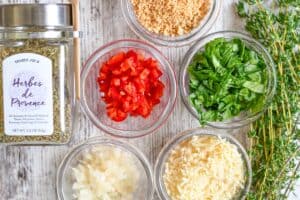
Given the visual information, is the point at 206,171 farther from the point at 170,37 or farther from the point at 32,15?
the point at 32,15

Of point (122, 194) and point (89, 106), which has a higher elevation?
point (89, 106)

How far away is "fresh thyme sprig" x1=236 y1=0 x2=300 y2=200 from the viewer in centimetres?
169

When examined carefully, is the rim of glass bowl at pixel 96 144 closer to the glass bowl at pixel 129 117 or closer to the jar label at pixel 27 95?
the glass bowl at pixel 129 117

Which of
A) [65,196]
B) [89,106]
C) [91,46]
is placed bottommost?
[65,196]

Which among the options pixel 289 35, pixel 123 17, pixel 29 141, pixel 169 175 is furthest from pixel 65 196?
pixel 289 35

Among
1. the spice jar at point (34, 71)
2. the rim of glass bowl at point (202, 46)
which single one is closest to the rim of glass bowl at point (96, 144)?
the spice jar at point (34, 71)

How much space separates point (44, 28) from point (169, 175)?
597 millimetres

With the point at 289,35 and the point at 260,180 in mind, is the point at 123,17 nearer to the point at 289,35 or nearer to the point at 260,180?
the point at 289,35

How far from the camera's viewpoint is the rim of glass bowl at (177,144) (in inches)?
68.8

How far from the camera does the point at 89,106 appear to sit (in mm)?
1805

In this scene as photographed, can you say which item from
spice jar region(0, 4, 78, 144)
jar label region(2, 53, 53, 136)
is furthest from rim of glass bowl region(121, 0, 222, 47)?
jar label region(2, 53, 53, 136)

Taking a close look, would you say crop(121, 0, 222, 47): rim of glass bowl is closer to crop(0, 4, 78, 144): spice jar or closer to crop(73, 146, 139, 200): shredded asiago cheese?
crop(0, 4, 78, 144): spice jar

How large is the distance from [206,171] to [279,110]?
1.02ft

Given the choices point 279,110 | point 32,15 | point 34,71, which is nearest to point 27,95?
point 34,71
